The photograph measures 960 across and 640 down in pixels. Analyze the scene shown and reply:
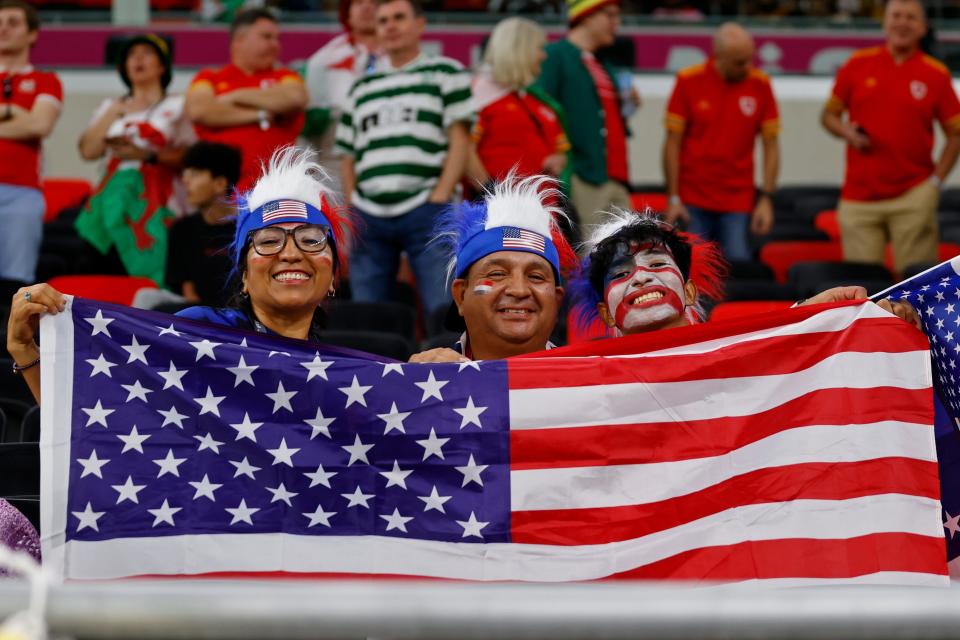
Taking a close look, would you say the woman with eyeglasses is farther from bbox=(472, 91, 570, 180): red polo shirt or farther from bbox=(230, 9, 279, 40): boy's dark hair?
bbox=(230, 9, 279, 40): boy's dark hair

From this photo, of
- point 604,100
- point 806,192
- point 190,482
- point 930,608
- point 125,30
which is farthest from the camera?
point 125,30

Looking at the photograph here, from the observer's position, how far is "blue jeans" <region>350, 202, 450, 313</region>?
6.55m

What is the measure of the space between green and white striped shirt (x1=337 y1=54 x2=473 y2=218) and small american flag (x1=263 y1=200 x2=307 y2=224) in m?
2.58

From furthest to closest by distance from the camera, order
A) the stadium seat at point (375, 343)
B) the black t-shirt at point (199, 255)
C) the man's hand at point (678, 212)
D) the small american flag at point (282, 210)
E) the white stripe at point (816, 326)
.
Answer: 1. the man's hand at point (678, 212)
2. the black t-shirt at point (199, 255)
3. the stadium seat at point (375, 343)
4. the small american flag at point (282, 210)
5. the white stripe at point (816, 326)

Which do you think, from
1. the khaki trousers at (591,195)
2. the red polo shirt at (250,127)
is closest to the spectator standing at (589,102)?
the khaki trousers at (591,195)

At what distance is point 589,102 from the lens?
7.58m

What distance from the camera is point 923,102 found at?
7.77 meters

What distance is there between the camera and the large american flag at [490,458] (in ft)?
11.0

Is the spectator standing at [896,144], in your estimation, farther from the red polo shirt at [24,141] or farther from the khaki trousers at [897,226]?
the red polo shirt at [24,141]

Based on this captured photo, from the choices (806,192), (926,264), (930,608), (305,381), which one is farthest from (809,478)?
(806,192)

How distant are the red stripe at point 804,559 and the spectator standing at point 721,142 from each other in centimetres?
457

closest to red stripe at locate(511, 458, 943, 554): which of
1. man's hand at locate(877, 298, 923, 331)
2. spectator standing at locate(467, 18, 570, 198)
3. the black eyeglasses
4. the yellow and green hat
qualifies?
man's hand at locate(877, 298, 923, 331)

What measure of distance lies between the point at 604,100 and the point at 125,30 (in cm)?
626

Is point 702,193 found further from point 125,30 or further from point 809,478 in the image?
point 125,30
